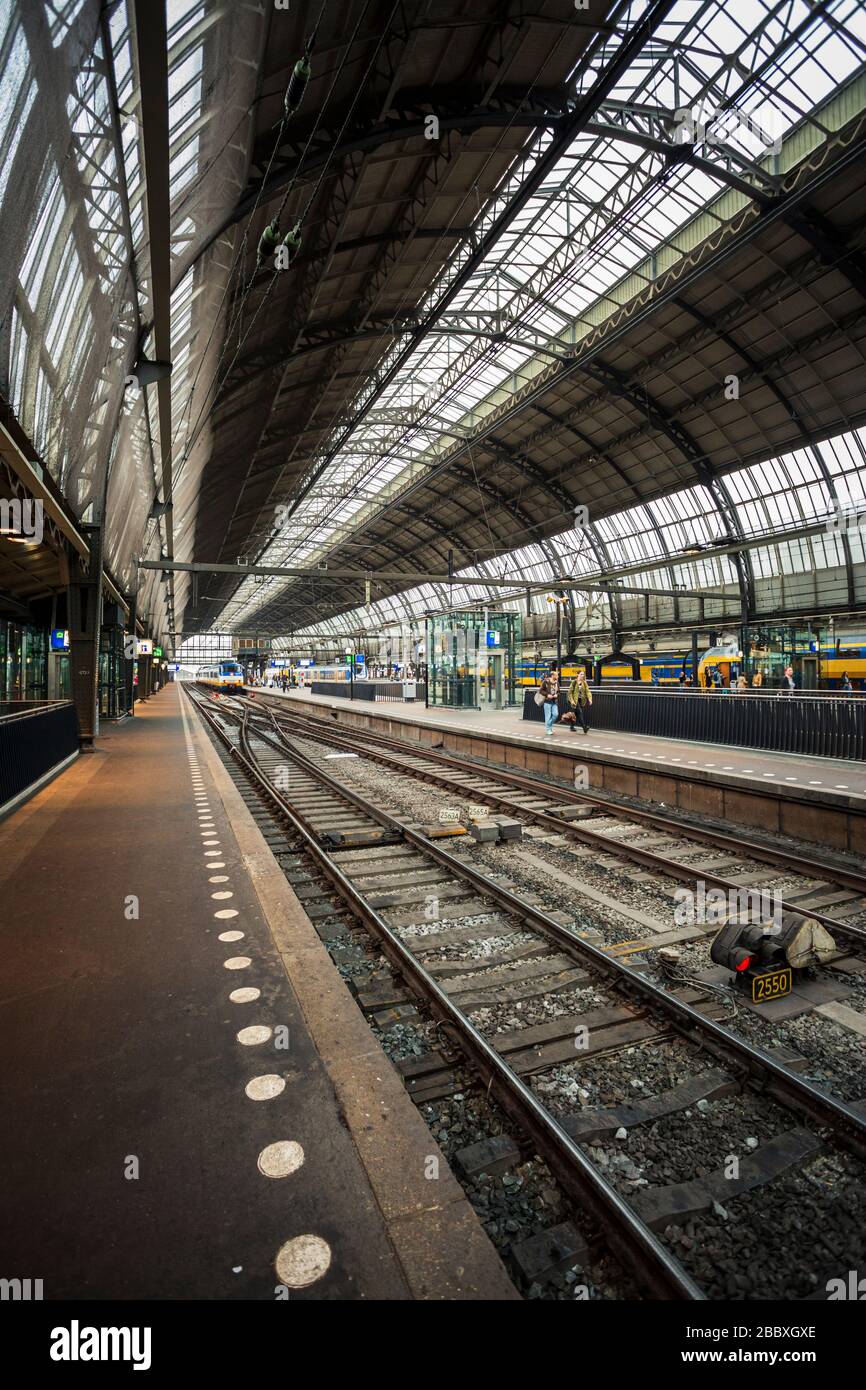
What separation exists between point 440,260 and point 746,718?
14.4 meters

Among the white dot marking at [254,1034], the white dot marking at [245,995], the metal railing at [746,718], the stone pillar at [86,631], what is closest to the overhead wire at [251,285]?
the stone pillar at [86,631]

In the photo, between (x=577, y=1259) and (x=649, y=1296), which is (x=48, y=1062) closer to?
(x=577, y=1259)

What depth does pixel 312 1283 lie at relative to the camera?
5.93 ft

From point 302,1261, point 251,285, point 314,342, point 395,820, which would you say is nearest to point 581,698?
point 395,820

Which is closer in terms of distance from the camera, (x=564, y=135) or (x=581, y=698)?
(x=564, y=135)

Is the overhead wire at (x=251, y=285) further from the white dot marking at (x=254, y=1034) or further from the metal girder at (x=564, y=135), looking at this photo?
the white dot marking at (x=254, y=1034)

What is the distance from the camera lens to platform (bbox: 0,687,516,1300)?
189cm

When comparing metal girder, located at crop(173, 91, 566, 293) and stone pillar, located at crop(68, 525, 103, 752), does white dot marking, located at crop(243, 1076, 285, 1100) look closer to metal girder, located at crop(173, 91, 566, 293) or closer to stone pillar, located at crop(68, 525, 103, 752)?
metal girder, located at crop(173, 91, 566, 293)

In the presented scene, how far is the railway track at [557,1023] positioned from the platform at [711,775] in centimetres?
504

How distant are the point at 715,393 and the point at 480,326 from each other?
1132 centimetres

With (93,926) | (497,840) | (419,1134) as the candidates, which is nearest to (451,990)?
(419,1134)

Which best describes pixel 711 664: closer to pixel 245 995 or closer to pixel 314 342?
pixel 314 342

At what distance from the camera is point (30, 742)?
9469 millimetres

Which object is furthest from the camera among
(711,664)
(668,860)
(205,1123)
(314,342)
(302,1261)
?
(711,664)
